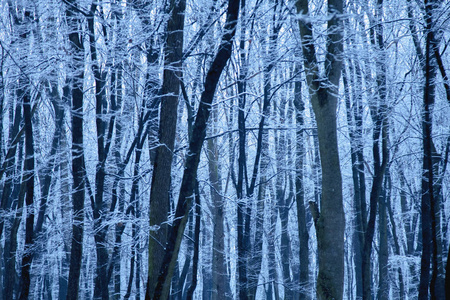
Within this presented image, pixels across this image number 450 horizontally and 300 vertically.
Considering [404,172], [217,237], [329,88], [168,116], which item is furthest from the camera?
[404,172]

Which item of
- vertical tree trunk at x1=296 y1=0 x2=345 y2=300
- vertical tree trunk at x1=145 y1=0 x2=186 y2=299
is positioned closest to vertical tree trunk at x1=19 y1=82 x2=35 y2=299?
vertical tree trunk at x1=145 y1=0 x2=186 y2=299

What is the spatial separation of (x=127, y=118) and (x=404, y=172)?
→ 10.7m

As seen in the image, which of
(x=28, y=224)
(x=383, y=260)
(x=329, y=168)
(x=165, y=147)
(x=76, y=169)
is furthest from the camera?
(x=383, y=260)

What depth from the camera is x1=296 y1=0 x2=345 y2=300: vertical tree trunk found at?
237 inches

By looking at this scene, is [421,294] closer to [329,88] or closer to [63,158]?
[329,88]

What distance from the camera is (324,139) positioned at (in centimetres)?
643

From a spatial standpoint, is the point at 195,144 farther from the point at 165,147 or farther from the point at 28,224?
the point at 28,224

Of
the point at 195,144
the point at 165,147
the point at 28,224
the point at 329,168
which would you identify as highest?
the point at 165,147

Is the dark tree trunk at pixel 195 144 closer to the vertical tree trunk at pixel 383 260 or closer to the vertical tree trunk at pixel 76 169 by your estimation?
the vertical tree trunk at pixel 76 169

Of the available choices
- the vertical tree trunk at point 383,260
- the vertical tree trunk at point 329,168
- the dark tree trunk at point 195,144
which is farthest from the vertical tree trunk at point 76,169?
the vertical tree trunk at point 383,260

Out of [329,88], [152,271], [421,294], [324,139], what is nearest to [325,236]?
[324,139]

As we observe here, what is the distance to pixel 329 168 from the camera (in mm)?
6277

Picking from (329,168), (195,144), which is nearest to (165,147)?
(195,144)

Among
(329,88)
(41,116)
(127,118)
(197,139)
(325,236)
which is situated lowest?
(325,236)
